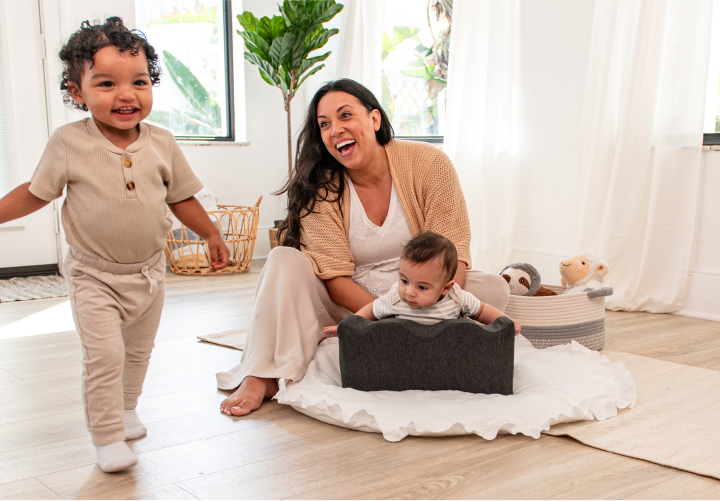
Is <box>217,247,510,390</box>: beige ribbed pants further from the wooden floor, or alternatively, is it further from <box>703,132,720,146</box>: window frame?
<box>703,132,720,146</box>: window frame

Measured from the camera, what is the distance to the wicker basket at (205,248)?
12.3 feet

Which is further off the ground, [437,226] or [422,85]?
[422,85]

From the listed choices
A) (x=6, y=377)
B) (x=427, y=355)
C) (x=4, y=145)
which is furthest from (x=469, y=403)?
(x=4, y=145)

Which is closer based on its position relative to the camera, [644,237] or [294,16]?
[644,237]

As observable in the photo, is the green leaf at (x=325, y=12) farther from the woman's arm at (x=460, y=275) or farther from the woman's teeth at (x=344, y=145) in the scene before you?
the woman's arm at (x=460, y=275)

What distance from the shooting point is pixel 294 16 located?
362cm

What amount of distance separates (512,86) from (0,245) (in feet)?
9.71

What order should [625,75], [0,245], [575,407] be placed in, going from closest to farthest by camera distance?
[575,407] < [625,75] < [0,245]

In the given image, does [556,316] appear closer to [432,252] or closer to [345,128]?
[432,252]

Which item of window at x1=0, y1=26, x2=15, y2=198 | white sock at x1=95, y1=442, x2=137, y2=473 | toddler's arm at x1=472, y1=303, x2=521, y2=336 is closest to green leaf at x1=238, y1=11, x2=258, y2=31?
window at x1=0, y1=26, x2=15, y2=198

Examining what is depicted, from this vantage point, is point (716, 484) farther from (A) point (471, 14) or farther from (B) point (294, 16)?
(B) point (294, 16)

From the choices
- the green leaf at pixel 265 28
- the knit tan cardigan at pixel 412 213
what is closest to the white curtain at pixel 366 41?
the green leaf at pixel 265 28

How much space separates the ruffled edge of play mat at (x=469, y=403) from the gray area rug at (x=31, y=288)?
1.97 meters

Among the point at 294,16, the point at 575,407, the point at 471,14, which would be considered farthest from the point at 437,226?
the point at 294,16
